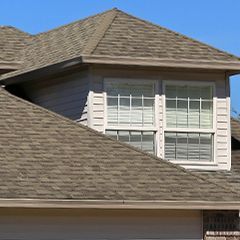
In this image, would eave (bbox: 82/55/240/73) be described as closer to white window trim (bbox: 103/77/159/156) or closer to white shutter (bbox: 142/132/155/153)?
white window trim (bbox: 103/77/159/156)

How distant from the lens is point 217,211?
52.1 ft

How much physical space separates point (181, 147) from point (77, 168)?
3.30 metres

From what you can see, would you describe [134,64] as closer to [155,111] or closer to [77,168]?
[155,111]

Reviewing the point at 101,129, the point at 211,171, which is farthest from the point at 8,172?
the point at 211,171

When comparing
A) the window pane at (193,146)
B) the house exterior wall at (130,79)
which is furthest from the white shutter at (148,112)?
the window pane at (193,146)

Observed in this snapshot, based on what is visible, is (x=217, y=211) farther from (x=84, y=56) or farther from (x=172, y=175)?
(x=84, y=56)

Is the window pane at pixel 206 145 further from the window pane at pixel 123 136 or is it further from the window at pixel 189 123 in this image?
the window pane at pixel 123 136

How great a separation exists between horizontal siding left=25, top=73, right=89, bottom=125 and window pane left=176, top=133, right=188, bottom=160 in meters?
1.85

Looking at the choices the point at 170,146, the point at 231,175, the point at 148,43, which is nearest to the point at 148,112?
the point at 170,146

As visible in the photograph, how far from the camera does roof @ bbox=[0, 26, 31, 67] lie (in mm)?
20625

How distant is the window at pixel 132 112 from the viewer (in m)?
18.2

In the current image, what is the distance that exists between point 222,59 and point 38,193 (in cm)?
588

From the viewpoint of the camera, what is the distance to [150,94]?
18.5m

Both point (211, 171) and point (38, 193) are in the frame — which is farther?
point (211, 171)
